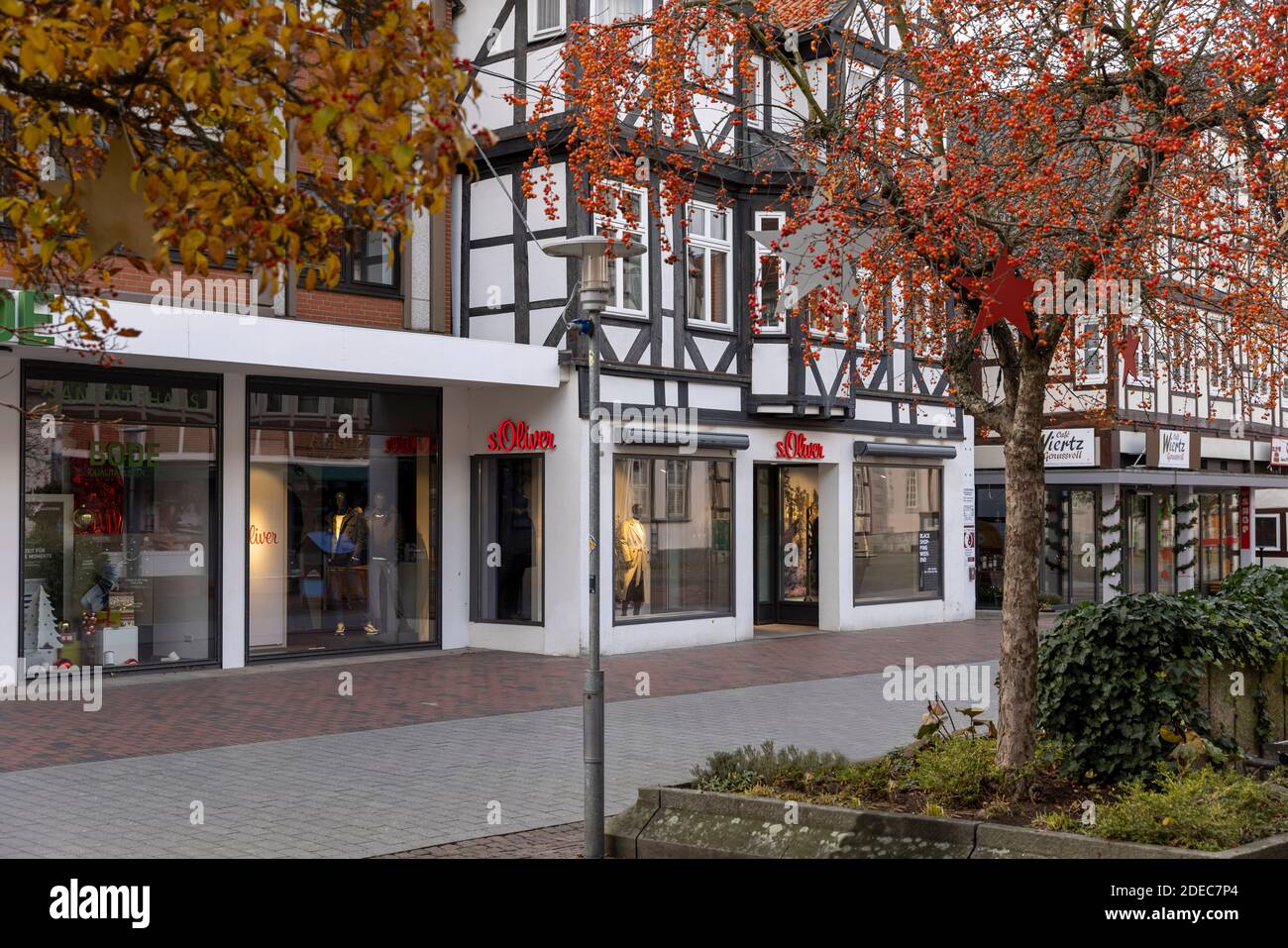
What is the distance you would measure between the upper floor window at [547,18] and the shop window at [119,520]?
630 cm

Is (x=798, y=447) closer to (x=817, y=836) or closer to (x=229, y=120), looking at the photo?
(x=817, y=836)

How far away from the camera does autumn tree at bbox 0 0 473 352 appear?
15.4 ft

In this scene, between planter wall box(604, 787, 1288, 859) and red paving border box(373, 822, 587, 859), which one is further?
red paving border box(373, 822, 587, 859)

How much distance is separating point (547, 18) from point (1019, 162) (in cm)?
1138

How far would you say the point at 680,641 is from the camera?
1950cm

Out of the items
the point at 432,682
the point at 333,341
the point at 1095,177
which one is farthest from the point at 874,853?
the point at 333,341

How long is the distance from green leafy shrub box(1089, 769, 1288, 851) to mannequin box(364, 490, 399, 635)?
1274 centimetres

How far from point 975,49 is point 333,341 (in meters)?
8.88

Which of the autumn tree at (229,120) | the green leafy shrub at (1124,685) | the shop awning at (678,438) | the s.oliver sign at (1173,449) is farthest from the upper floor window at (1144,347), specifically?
the s.oliver sign at (1173,449)

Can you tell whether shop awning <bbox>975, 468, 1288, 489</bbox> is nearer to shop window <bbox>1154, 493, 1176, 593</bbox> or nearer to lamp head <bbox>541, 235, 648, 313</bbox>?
shop window <bbox>1154, 493, 1176, 593</bbox>

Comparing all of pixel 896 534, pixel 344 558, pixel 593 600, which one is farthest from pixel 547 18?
pixel 593 600

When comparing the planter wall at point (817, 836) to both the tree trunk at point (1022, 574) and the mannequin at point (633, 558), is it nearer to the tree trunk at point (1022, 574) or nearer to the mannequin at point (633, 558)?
the tree trunk at point (1022, 574)

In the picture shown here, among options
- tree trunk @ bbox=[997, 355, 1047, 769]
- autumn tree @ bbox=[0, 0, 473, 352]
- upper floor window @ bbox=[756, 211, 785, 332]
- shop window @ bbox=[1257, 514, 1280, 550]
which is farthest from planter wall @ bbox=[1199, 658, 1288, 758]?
shop window @ bbox=[1257, 514, 1280, 550]
